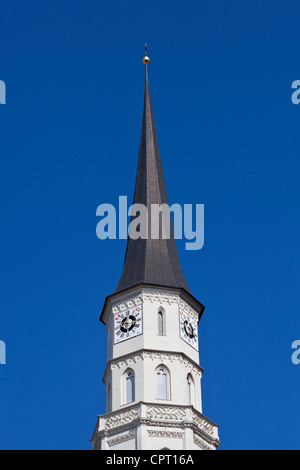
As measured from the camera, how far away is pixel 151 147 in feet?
249

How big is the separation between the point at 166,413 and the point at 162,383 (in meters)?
2.06

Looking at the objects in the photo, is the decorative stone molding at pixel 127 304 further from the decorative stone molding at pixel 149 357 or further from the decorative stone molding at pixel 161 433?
the decorative stone molding at pixel 161 433

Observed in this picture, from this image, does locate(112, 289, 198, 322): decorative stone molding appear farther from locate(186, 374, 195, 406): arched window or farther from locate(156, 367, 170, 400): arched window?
locate(186, 374, 195, 406): arched window

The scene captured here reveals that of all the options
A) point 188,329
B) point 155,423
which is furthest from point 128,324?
point 155,423

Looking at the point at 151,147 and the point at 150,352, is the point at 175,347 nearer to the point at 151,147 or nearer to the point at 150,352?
the point at 150,352

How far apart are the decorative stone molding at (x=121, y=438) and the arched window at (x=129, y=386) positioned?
2.10m

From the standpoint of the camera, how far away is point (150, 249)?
69062 millimetres

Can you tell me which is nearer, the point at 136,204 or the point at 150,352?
the point at 150,352

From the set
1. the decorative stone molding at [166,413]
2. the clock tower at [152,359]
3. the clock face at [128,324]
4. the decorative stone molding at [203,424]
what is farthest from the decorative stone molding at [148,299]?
the decorative stone molding at [203,424]

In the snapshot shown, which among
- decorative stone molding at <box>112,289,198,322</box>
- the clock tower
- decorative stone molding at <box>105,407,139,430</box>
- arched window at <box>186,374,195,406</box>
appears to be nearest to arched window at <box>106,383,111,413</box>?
the clock tower

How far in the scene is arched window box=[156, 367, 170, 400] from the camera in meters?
63.0
